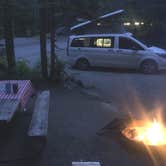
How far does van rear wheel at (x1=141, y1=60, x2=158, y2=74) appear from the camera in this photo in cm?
2130

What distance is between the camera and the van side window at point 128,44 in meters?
21.7

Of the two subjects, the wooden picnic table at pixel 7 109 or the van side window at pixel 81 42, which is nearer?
the wooden picnic table at pixel 7 109

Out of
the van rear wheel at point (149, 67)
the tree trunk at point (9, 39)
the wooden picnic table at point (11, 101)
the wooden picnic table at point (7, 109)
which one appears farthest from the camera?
the van rear wheel at point (149, 67)

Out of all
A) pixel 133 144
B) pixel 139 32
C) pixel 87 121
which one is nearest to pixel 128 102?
pixel 87 121

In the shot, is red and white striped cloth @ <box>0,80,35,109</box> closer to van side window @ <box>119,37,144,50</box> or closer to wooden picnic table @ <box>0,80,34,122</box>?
wooden picnic table @ <box>0,80,34,122</box>

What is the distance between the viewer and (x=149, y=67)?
70.1ft

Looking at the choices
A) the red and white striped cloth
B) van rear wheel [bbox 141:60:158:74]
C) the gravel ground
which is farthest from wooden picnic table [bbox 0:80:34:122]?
van rear wheel [bbox 141:60:158:74]

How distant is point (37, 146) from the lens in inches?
276

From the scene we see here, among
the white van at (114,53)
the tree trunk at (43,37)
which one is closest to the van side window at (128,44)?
the white van at (114,53)

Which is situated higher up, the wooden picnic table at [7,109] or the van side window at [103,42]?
the wooden picnic table at [7,109]

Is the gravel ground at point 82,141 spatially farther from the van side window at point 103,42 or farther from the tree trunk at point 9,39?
the van side window at point 103,42

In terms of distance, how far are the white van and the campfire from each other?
45.3 ft

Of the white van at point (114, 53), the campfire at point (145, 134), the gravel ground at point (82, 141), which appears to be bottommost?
the white van at point (114, 53)

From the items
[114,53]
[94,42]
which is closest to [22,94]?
[114,53]
